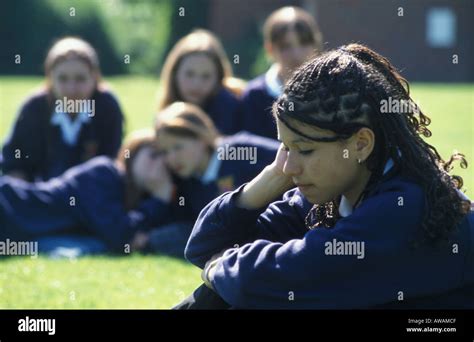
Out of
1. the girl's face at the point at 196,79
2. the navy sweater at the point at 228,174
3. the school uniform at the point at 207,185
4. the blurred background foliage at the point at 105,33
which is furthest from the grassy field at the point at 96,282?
the blurred background foliage at the point at 105,33

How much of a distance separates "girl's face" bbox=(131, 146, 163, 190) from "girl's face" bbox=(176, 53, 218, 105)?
87 centimetres

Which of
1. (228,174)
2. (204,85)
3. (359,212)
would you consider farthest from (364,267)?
(204,85)

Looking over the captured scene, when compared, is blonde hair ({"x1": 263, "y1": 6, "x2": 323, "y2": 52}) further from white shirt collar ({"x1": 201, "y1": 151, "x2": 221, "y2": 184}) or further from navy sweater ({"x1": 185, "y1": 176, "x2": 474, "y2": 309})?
navy sweater ({"x1": 185, "y1": 176, "x2": 474, "y2": 309})

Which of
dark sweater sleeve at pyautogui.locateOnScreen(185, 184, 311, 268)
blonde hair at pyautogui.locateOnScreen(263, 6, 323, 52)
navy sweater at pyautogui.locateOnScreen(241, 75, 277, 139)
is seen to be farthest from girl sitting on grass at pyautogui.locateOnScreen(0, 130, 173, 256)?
dark sweater sleeve at pyautogui.locateOnScreen(185, 184, 311, 268)

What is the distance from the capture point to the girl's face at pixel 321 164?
10.3 feet

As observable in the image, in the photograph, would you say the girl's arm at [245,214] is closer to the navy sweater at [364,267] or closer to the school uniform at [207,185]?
the navy sweater at [364,267]

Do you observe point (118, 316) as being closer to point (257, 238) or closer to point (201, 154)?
point (257, 238)

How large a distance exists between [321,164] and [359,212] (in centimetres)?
20

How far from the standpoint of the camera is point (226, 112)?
8.17m

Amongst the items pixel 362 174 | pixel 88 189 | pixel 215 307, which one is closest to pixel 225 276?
pixel 215 307

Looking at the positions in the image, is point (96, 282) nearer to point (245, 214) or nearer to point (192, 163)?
point (192, 163)

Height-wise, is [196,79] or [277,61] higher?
[277,61]

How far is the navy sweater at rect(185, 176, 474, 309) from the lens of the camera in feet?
9.93

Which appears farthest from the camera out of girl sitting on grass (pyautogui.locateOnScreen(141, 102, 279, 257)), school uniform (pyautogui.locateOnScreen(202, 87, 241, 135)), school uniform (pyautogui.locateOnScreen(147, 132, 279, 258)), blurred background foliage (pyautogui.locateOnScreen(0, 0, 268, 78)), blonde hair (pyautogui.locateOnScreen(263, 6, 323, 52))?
blurred background foliage (pyautogui.locateOnScreen(0, 0, 268, 78))
